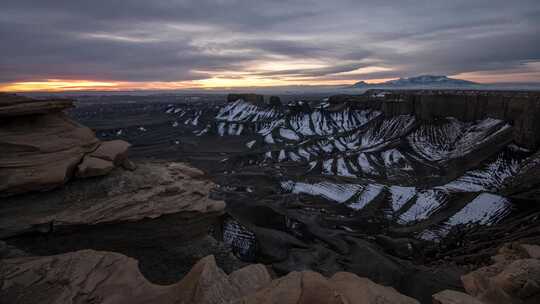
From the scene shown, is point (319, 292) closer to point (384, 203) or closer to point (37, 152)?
point (37, 152)

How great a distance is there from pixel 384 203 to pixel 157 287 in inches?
869

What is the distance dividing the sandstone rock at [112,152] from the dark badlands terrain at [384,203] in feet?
10.1

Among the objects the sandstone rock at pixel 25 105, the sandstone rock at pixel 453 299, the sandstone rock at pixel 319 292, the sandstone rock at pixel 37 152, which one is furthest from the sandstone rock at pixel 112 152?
the sandstone rock at pixel 453 299

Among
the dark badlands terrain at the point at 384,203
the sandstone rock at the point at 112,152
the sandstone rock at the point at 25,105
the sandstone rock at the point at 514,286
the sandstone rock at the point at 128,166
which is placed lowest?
the dark badlands terrain at the point at 384,203

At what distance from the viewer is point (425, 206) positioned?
2333 cm

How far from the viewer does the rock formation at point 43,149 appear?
9.99m

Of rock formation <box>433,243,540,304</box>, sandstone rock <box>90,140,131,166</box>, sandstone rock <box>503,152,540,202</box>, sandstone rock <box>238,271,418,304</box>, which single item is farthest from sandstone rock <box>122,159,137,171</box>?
sandstone rock <box>503,152,540,202</box>

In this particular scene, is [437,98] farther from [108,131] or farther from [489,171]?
[108,131]

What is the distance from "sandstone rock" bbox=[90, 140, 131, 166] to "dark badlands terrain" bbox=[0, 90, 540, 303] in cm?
308

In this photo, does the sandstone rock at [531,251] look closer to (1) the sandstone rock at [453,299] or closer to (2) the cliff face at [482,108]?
(1) the sandstone rock at [453,299]

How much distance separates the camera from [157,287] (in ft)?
21.1

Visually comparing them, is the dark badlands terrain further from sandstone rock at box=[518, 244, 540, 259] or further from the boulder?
sandstone rock at box=[518, 244, 540, 259]

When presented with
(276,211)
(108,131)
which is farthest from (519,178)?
(108,131)

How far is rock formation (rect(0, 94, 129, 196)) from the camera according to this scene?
Answer: 9.99 metres
